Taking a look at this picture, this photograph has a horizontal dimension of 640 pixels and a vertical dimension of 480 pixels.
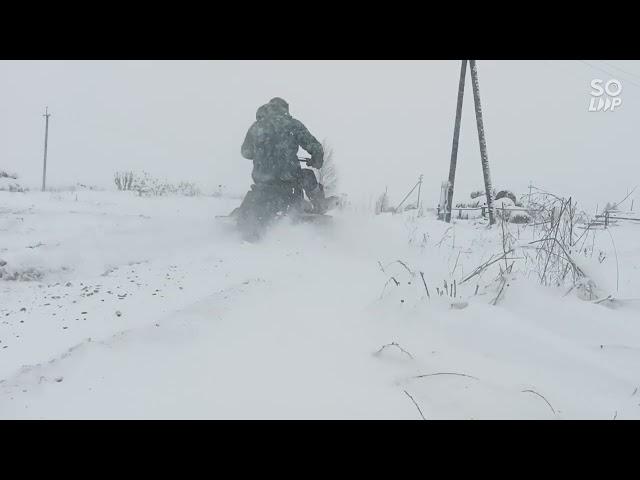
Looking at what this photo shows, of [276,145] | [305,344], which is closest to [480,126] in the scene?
[276,145]

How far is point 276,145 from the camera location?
7.89 meters

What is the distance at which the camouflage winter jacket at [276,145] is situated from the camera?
785 centimetres

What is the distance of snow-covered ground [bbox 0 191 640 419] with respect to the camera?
5.24 ft

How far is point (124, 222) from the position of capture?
260 inches

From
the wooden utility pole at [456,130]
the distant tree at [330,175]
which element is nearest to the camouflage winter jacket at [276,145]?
the wooden utility pole at [456,130]

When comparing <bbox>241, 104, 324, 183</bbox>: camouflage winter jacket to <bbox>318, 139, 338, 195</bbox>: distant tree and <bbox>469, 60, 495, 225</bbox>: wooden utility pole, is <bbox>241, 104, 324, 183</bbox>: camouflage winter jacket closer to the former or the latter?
<bbox>469, 60, 495, 225</bbox>: wooden utility pole

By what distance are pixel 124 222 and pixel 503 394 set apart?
6.32 metres

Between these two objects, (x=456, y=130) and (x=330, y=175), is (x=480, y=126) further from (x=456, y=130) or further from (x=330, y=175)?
(x=330, y=175)

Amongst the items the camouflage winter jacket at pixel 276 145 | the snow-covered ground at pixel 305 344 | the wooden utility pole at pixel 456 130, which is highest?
the wooden utility pole at pixel 456 130

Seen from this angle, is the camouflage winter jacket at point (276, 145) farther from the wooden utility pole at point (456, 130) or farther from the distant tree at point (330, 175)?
the distant tree at point (330, 175)

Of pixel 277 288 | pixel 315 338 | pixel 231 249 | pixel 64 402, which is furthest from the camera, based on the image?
pixel 231 249

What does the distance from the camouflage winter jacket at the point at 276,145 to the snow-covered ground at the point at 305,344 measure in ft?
11.6
